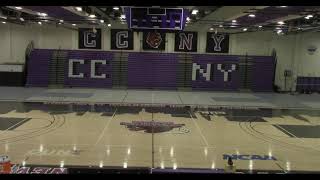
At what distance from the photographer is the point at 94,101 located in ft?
54.3

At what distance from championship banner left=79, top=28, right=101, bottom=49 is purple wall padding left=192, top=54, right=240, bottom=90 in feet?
19.5

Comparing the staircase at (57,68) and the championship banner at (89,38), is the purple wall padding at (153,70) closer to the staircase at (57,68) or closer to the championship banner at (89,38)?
the staircase at (57,68)

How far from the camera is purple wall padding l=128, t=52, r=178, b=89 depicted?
72.9 ft

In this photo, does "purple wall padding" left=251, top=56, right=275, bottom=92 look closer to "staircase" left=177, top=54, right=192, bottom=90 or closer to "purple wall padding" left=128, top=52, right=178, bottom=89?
"staircase" left=177, top=54, right=192, bottom=90

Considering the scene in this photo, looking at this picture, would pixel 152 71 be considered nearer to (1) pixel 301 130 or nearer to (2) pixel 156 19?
Result: (1) pixel 301 130

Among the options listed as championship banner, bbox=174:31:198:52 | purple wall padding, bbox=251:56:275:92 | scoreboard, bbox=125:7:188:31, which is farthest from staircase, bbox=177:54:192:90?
scoreboard, bbox=125:7:188:31

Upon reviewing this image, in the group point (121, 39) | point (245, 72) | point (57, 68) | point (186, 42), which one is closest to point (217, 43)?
point (186, 42)

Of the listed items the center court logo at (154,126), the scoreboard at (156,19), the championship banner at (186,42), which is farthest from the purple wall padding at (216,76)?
the scoreboard at (156,19)

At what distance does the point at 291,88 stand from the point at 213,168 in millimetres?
16594

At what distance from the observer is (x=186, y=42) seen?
23.0m
